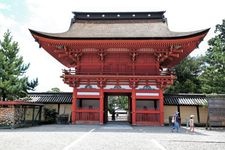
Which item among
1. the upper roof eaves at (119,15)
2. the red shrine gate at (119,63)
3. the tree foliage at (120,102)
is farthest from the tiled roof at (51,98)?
the tree foliage at (120,102)

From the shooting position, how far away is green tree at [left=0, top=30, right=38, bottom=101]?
25.2 m

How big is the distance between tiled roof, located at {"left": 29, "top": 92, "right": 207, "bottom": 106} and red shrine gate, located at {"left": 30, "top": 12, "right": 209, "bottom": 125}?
409 centimetres

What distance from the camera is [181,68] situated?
149 ft

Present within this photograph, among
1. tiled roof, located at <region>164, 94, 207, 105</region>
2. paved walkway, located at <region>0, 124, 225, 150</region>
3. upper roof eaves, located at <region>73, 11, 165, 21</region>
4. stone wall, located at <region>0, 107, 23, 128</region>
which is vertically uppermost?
upper roof eaves, located at <region>73, 11, 165, 21</region>

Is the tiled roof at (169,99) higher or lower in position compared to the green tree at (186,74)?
lower

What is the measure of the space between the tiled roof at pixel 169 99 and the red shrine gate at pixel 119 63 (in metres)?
4.09

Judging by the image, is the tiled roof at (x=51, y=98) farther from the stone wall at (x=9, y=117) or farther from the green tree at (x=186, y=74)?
the green tree at (x=186, y=74)

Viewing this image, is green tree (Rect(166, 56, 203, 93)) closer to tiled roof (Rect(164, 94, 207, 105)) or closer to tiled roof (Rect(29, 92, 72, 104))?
tiled roof (Rect(164, 94, 207, 105))

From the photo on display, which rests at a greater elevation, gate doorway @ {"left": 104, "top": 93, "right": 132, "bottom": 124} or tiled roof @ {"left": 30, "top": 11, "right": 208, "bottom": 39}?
tiled roof @ {"left": 30, "top": 11, "right": 208, "bottom": 39}

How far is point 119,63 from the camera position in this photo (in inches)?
962

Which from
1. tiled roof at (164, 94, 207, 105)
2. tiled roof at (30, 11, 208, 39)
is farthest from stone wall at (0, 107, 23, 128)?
tiled roof at (164, 94, 207, 105)

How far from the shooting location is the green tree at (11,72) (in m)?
25.2

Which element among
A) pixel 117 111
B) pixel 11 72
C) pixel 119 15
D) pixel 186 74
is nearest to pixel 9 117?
pixel 11 72

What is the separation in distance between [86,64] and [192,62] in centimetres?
2681
